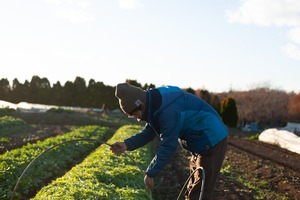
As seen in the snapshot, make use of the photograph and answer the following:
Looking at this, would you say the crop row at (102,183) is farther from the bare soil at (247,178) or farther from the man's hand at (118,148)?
the bare soil at (247,178)

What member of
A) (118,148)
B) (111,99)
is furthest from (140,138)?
(111,99)

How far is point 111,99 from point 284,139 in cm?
2599

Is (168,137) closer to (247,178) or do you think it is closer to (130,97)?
(130,97)

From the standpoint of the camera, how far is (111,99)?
41719mm

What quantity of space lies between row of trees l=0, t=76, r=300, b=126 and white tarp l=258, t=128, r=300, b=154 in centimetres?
1172

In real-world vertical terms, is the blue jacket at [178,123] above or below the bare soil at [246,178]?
above

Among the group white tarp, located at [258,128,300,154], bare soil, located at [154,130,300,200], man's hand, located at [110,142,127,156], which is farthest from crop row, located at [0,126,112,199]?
white tarp, located at [258,128,300,154]

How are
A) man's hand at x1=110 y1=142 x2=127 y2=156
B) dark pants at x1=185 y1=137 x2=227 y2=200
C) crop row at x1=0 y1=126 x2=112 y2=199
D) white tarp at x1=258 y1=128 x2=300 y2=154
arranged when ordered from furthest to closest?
white tarp at x1=258 y1=128 x2=300 y2=154, crop row at x1=0 y1=126 x2=112 y2=199, man's hand at x1=110 y1=142 x2=127 y2=156, dark pants at x1=185 y1=137 x2=227 y2=200

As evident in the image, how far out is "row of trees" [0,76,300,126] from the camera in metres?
34.7

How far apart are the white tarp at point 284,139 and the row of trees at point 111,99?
38.4ft

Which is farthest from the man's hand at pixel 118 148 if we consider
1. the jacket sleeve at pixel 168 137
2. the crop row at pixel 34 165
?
the crop row at pixel 34 165

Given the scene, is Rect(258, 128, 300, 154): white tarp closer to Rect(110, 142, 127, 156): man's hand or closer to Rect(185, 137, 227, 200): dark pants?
Rect(185, 137, 227, 200): dark pants

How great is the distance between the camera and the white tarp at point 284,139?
1641 cm

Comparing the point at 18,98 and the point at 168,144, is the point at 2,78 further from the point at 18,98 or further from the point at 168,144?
the point at 168,144
